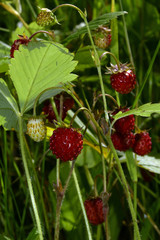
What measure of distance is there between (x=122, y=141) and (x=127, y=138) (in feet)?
0.07

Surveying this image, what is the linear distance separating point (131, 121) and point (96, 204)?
8.2 inches

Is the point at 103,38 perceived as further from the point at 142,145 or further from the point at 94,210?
the point at 94,210

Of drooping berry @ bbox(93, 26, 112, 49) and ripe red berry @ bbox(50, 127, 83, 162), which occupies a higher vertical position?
drooping berry @ bbox(93, 26, 112, 49)

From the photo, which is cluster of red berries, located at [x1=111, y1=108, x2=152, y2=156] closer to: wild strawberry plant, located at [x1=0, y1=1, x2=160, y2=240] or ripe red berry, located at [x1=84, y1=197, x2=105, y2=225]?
wild strawberry plant, located at [x1=0, y1=1, x2=160, y2=240]

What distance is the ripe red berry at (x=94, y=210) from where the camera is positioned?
798 millimetres

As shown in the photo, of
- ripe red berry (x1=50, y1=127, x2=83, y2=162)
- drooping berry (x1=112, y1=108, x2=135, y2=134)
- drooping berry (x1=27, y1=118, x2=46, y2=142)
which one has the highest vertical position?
drooping berry (x1=27, y1=118, x2=46, y2=142)

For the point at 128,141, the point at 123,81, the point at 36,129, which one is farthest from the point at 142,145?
the point at 36,129

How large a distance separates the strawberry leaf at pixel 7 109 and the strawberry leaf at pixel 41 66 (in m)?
0.03

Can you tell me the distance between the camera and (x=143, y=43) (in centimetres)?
144

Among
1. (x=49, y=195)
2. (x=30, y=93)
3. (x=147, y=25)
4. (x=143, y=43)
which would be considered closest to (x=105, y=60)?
(x=30, y=93)

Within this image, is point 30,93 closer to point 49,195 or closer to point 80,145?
point 80,145

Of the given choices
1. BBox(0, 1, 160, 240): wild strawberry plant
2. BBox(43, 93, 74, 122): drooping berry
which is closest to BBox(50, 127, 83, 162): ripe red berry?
BBox(0, 1, 160, 240): wild strawberry plant

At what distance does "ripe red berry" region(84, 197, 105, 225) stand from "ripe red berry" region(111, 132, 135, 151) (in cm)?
13

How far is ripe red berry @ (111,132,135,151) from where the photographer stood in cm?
78
